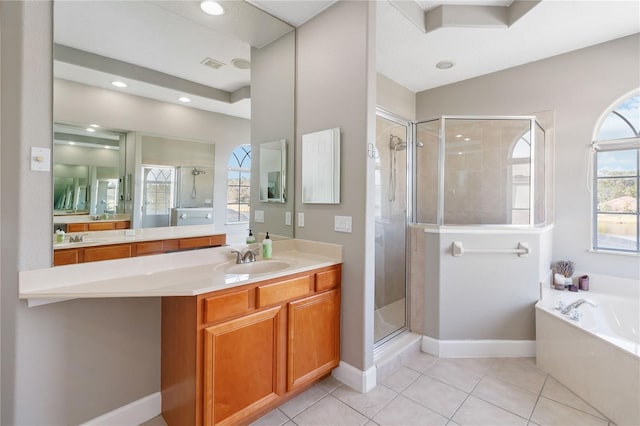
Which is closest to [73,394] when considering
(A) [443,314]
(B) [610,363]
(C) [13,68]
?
(C) [13,68]

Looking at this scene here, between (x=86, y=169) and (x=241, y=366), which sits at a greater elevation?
(x=86, y=169)

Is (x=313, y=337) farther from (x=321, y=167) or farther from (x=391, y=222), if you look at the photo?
(x=391, y=222)

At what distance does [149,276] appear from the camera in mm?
1696

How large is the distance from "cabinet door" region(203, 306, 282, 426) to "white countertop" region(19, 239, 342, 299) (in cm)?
24

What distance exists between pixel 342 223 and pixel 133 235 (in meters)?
1.35

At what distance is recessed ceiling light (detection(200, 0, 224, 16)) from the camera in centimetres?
200

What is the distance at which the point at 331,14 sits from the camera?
2244 millimetres

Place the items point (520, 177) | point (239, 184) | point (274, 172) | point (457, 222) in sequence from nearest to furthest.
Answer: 1. point (239, 184)
2. point (274, 172)
3. point (457, 222)
4. point (520, 177)

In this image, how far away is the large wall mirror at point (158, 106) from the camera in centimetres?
159

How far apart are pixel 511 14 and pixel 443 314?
2.68m

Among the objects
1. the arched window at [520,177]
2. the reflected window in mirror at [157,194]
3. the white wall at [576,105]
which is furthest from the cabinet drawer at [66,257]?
the white wall at [576,105]

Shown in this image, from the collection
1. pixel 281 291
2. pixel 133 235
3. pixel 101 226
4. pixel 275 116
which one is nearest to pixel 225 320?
pixel 281 291

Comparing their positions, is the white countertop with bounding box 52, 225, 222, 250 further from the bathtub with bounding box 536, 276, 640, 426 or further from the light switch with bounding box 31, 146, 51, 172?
the bathtub with bounding box 536, 276, 640, 426

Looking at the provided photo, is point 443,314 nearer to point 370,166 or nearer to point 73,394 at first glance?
point 370,166
